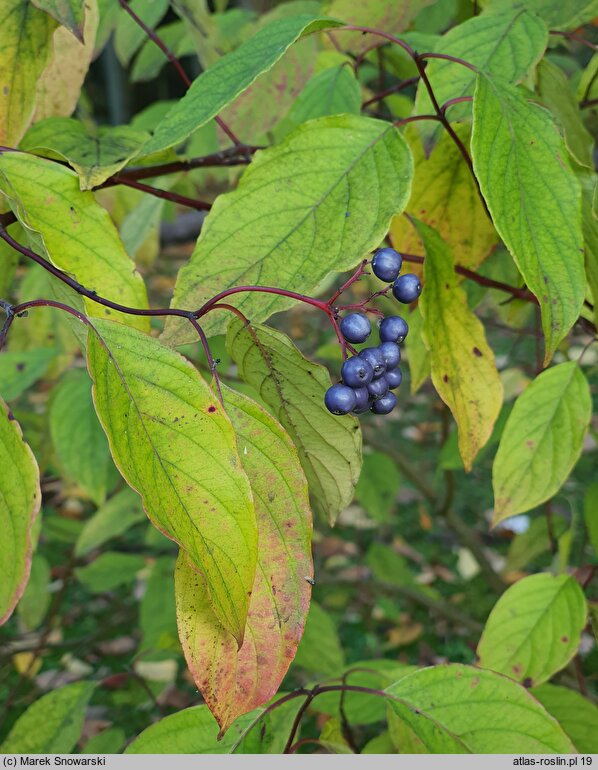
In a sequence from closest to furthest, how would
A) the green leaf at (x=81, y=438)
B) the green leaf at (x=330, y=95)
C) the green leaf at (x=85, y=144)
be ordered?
the green leaf at (x=85, y=144), the green leaf at (x=330, y=95), the green leaf at (x=81, y=438)

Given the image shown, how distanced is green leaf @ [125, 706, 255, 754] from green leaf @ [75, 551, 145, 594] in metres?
1.08

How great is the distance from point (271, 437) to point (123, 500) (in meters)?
1.16

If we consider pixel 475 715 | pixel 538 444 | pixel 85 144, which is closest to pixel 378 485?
pixel 538 444

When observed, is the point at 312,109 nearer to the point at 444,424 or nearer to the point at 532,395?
the point at 532,395

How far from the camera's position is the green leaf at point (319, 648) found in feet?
Answer: 5.01

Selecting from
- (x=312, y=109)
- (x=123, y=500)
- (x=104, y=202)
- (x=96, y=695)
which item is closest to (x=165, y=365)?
(x=312, y=109)

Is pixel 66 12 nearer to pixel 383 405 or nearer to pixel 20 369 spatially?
pixel 383 405

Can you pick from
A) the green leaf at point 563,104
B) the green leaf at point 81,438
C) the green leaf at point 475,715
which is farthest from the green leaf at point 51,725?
the green leaf at point 563,104

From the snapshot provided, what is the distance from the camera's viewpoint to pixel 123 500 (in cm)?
173

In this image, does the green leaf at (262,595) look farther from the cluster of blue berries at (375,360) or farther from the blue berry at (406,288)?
the blue berry at (406,288)

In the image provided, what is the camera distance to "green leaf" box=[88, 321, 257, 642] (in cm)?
57

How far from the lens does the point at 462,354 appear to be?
2.77 ft

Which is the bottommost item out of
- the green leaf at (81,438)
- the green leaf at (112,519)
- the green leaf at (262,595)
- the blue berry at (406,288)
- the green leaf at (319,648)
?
the green leaf at (319,648)

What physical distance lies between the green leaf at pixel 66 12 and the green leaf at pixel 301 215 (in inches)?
8.3
